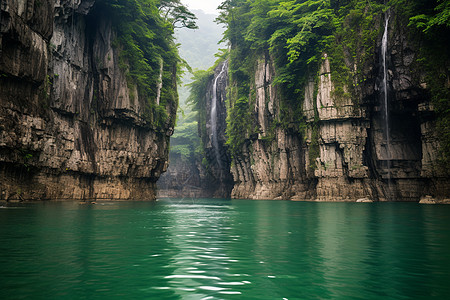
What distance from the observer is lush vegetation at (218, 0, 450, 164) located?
25.1 m

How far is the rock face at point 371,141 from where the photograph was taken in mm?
26656

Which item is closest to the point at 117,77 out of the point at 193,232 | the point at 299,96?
the point at 299,96

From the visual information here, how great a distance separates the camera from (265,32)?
4238cm

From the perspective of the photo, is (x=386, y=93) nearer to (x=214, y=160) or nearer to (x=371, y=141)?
(x=371, y=141)

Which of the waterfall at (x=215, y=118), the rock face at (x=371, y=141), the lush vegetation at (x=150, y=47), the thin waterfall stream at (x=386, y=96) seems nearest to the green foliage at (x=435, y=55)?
the rock face at (x=371, y=141)

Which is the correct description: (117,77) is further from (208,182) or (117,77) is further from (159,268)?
(208,182)

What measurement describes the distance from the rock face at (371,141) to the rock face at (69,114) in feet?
54.1

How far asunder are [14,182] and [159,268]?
57.8 ft

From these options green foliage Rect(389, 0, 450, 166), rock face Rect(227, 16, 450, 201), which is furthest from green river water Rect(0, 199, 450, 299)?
rock face Rect(227, 16, 450, 201)

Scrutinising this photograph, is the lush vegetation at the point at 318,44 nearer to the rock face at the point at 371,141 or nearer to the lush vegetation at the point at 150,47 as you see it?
the rock face at the point at 371,141

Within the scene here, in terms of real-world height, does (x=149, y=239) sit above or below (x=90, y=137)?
below

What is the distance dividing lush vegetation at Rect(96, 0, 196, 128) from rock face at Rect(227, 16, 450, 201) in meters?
15.0

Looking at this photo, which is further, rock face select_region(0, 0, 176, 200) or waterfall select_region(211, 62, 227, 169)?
waterfall select_region(211, 62, 227, 169)

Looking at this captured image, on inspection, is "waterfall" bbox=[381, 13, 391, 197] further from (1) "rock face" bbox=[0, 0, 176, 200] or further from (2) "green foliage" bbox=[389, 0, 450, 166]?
(1) "rock face" bbox=[0, 0, 176, 200]
